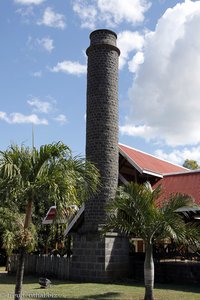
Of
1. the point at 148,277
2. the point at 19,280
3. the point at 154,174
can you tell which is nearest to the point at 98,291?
the point at 148,277

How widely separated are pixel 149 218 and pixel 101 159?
6.59m

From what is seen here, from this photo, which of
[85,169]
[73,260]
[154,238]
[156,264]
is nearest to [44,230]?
[73,260]

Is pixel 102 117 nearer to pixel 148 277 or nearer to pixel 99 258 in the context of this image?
pixel 99 258

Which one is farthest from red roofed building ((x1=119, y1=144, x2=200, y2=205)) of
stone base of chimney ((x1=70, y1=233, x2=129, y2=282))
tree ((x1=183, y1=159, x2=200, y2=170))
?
tree ((x1=183, y1=159, x2=200, y2=170))

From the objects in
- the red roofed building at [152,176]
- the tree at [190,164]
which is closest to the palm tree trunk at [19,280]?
the red roofed building at [152,176]

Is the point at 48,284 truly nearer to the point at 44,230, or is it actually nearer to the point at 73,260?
the point at 73,260

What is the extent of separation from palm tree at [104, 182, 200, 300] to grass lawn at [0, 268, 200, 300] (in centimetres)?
153

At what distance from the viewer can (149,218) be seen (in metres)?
12.6

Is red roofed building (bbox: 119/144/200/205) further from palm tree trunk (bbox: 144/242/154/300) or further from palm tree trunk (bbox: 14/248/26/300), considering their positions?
palm tree trunk (bbox: 14/248/26/300)

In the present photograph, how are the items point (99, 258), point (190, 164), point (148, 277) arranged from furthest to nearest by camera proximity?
point (190, 164)
point (99, 258)
point (148, 277)

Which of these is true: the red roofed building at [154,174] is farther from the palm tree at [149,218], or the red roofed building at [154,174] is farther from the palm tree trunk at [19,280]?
the palm tree trunk at [19,280]

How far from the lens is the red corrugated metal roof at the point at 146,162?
815 inches

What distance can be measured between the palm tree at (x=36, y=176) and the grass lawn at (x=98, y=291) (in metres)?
3.96

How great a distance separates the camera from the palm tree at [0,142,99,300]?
9359 millimetres
